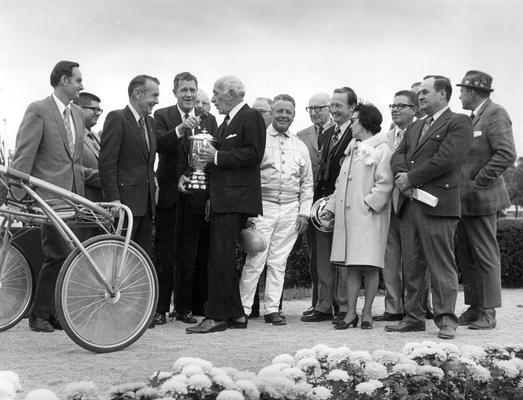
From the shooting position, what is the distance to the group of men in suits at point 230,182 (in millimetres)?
7387

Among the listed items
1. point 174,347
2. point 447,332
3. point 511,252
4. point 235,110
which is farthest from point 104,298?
point 511,252

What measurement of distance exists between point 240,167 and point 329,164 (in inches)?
54.0

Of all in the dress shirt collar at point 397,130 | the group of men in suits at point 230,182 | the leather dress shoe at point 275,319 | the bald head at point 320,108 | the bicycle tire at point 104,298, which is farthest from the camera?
the bald head at point 320,108

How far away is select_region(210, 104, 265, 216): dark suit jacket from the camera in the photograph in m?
7.52

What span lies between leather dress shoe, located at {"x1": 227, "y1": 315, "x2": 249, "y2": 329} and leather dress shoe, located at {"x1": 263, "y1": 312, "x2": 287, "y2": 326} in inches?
17.3

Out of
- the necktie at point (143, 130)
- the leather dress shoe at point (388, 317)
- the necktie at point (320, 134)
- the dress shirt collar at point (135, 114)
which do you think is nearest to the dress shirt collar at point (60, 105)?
the dress shirt collar at point (135, 114)

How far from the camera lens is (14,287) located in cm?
730

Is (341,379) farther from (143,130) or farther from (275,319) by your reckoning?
(143,130)

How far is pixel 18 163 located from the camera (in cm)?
725

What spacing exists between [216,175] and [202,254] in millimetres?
1182

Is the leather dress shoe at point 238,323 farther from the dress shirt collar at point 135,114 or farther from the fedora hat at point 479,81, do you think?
the fedora hat at point 479,81

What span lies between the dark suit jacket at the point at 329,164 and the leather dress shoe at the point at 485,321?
1885 millimetres

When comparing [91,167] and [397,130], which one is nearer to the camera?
[91,167]

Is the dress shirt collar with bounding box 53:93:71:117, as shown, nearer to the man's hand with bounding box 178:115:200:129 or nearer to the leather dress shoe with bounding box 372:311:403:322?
the man's hand with bounding box 178:115:200:129
